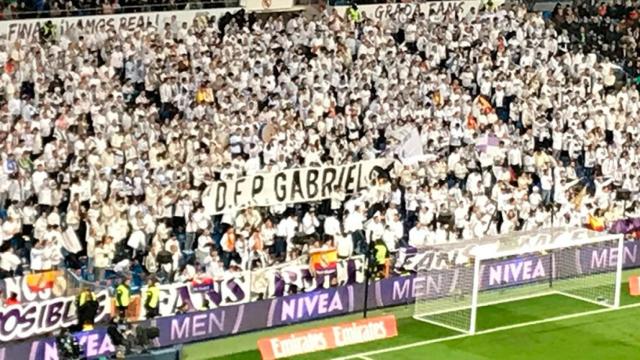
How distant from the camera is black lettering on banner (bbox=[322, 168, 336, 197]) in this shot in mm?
35594

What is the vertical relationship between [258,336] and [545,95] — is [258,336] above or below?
below

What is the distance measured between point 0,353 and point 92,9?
45.3 ft

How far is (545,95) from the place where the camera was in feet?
139

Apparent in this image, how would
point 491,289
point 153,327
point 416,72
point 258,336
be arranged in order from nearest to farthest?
point 153,327
point 258,336
point 491,289
point 416,72

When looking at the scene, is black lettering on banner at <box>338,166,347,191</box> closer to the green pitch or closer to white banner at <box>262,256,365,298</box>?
white banner at <box>262,256,365,298</box>

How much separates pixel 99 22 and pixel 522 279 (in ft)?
39.5

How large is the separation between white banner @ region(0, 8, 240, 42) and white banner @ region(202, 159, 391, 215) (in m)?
6.95

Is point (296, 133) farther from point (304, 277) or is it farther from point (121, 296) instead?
point (121, 296)

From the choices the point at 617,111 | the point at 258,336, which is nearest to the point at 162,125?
the point at 258,336

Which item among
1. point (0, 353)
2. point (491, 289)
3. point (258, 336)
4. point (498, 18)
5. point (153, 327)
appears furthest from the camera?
point (498, 18)

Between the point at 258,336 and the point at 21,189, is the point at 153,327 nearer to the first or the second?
the point at 258,336

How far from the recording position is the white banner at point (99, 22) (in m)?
38.0

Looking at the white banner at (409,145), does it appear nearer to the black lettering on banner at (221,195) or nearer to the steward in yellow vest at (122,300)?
the black lettering on banner at (221,195)

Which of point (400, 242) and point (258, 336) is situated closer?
point (258, 336)
